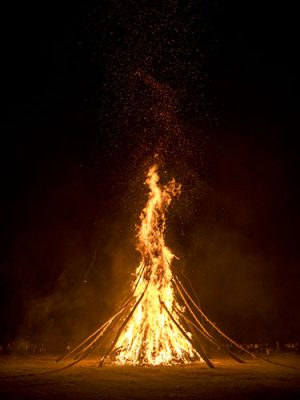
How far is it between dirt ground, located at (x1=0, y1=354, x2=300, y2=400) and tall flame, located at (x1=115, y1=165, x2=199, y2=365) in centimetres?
98

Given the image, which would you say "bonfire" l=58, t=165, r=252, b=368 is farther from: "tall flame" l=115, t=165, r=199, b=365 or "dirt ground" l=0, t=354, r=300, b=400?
"dirt ground" l=0, t=354, r=300, b=400

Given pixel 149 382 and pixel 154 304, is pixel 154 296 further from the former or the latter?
pixel 149 382

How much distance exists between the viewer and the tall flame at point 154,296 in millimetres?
11505

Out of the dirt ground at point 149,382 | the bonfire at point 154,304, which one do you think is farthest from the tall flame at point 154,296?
the dirt ground at point 149,382

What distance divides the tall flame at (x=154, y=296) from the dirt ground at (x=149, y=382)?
38.5 inches

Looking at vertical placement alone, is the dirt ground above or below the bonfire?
below

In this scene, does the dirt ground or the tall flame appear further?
the tall flame

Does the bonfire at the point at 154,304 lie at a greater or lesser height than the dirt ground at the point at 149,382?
greater

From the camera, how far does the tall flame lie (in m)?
11.5

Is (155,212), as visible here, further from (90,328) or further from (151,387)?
(90,328)

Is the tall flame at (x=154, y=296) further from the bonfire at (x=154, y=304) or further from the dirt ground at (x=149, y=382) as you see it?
the dirt ground at (x=149, y=382)

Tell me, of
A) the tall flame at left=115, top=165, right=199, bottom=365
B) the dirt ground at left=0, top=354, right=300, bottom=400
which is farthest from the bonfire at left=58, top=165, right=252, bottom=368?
the dirt ground at left=0, top=354, right=300, bottom=400

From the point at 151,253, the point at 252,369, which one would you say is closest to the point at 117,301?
the point at 151,253

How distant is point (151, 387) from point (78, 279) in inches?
452
